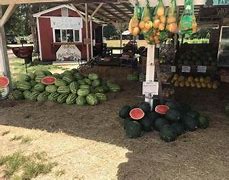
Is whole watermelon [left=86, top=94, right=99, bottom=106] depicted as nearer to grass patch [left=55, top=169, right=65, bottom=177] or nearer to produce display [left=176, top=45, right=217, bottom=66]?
grass patch [left=55, top=169, right=65, bottom=177]

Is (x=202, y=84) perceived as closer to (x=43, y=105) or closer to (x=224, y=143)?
(x=224, y=143)

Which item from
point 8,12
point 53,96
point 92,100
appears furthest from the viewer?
point 53,96

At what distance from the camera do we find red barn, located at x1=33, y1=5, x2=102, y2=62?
18266 millimetres

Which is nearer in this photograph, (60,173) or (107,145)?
(60,173)

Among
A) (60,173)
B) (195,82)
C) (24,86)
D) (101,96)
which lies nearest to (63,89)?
(101,96)

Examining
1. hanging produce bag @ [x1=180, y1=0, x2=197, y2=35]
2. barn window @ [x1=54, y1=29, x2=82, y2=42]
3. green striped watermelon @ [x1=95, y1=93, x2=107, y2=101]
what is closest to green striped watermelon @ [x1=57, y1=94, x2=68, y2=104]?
green striped watermelon @ [x1=95, y1=93, x2=107, y2=101]

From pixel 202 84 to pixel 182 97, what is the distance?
1.59 meters

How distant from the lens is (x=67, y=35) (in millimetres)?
19000

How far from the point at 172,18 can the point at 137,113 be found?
→ 81.8 inches

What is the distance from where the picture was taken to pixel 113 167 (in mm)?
4227

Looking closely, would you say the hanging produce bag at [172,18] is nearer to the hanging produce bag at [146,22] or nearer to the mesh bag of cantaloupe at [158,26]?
the mesh bag of cantaloupe at [158,26]

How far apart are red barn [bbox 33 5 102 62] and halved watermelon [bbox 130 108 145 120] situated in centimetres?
1398

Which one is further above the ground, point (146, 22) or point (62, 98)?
point (146, 22)

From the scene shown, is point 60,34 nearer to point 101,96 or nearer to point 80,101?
point 101,96
